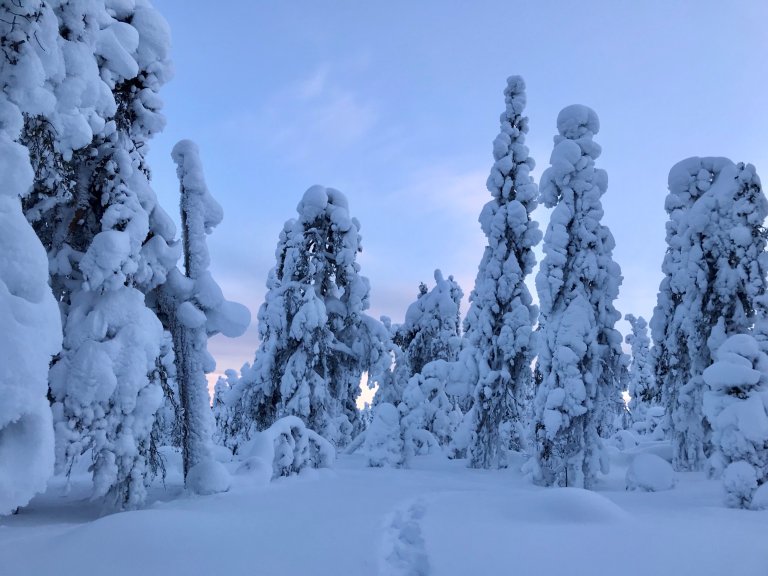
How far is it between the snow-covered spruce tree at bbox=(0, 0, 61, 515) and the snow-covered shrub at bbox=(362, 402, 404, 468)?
1719cm

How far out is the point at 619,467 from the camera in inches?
814

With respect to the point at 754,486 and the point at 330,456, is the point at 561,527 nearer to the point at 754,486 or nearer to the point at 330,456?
the point at 754,486

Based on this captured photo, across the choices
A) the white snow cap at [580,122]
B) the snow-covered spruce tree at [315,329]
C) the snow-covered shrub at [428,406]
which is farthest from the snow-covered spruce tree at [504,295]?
the snow-covered spruce tree at [315,329]

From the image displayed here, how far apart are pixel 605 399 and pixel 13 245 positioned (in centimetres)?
1660

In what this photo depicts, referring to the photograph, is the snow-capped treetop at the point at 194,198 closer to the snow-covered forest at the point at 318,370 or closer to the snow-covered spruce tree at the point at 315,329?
the snow-covered forest at the point at 318,370

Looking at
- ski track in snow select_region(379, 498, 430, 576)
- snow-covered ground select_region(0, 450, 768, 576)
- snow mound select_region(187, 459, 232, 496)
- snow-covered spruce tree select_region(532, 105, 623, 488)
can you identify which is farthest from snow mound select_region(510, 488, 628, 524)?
snow-covered spruce tree select_region(532, 105, 623, 488)

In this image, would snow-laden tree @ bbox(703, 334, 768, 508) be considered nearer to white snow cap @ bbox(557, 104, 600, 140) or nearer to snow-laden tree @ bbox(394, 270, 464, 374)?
white snow cap @ bbox(557, 104, 600, 140)

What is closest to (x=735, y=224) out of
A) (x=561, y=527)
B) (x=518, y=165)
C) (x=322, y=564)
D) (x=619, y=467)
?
(x=518, y=165)

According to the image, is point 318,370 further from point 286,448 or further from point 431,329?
point 431,329

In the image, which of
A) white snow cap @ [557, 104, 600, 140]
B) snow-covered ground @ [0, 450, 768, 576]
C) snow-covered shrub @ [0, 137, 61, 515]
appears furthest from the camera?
white snow cap @ [557, 104, 600, 140]

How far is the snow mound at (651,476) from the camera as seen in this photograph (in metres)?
13.5

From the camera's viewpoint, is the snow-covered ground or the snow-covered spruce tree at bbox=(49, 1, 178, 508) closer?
the snow-covered ground

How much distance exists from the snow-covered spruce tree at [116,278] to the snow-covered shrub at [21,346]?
367 cm

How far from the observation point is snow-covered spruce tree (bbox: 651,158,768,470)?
52.8 feet
